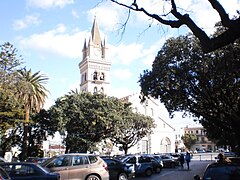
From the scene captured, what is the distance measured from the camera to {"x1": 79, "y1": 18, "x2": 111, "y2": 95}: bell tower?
84812 mm

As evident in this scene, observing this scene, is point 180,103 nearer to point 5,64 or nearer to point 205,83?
point 205,83

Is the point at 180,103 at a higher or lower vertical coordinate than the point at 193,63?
lower

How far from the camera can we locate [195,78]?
22500 mm

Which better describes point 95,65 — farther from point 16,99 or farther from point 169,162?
point 16,99

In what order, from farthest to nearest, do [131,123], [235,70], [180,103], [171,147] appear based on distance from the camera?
[171,147] → [131,123] → [180,103] → [235,70]

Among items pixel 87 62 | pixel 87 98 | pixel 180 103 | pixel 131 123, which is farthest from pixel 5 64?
pixel 87 62

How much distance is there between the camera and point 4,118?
30500 mm

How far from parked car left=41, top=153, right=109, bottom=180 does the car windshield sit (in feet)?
22.6

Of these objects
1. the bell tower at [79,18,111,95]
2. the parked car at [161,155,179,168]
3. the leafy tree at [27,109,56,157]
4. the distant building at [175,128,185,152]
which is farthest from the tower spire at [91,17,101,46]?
the parked car at [161,155,179,168]

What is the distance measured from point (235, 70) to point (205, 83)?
274cm

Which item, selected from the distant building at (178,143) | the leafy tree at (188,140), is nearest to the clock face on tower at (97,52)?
the distant building at (178,143)

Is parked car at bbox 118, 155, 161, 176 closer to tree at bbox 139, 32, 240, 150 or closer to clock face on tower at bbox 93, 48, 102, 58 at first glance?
tree at bbox 139, 32, 240, 150

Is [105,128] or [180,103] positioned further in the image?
[105,128]

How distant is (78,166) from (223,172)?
742 centimetres
